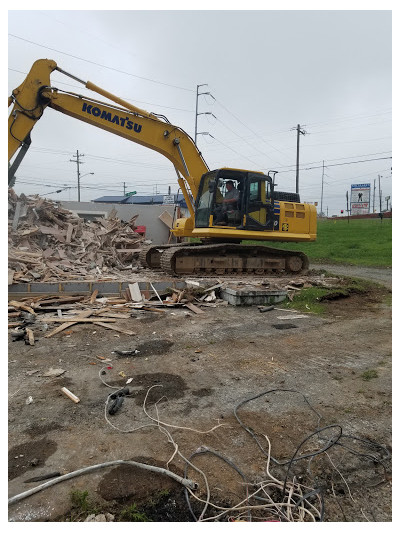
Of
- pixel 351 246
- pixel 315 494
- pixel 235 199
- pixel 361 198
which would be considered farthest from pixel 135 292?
pixel 361 198

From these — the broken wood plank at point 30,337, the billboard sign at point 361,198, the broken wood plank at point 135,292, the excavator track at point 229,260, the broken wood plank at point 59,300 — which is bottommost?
the broken wood plank at point 30,337

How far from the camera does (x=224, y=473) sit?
263cm

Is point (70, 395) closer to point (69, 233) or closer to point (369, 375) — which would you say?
point (369, 375)

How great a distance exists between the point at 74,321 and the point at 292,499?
5.17m

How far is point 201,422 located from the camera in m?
3.33

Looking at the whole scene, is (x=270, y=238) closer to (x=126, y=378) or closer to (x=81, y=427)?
(x=126, y=378)

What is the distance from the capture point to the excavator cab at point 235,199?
35.0ft

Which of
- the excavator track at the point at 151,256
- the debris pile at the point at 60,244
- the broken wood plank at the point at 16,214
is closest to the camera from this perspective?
the debris pile at the point at 60,244

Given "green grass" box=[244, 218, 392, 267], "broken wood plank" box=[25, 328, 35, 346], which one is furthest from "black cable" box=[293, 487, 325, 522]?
"green grass" box=[244, 218, 392, 267]

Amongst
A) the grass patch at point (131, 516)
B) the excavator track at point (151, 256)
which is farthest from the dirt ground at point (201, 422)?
the excavator track at point (151, 256)

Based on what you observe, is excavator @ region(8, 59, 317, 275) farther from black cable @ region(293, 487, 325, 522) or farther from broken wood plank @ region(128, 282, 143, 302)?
black cable @ region(293, 487, 325, 522)

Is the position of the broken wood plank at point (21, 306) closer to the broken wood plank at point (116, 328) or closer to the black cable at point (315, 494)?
the broken wood plank at point (116, 328)

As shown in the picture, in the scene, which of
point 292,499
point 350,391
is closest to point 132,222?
point 350,391

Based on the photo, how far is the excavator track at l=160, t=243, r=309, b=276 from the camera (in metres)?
10.5
